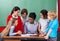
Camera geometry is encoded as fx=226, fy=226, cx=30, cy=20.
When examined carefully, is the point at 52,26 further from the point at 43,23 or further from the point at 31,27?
the point at 31,27

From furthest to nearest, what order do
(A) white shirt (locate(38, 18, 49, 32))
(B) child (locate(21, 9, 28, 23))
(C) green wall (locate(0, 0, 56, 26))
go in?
1. (C) green wall (locate(0, 0, 56, 26))
2. (B) child (locate(21, 9, 28, 23))
3. (A) white shirt (locate(38, 18, 49, 32))

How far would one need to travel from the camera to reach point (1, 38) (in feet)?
16.1

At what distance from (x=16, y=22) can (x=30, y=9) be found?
1040mm

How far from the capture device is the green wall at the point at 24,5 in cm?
612

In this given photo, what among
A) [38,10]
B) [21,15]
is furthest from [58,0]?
[21,15]

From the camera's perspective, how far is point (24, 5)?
6141mm

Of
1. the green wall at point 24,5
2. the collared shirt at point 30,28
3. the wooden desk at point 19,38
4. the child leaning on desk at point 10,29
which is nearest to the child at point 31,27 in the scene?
the collared shirt at point 30,28

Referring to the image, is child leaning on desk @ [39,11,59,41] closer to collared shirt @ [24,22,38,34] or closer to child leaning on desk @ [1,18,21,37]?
collared shirt @ [24,22,38,34]

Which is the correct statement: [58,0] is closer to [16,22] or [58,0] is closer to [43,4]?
[43,4]

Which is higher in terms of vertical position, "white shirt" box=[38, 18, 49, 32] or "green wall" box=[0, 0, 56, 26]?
"green wall" box=[0, 0, 56, 26]

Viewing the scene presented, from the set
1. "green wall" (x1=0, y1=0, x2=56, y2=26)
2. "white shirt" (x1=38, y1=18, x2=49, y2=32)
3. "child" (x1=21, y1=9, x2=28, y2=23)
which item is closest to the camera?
"white shirt" (x1=38, y1=18, x2=49, y2=32)

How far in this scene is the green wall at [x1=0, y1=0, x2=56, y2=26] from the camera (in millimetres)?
6117

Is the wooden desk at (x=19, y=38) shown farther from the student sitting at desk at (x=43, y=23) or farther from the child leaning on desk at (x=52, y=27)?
the student sitting at desk at (x=43, y=23)

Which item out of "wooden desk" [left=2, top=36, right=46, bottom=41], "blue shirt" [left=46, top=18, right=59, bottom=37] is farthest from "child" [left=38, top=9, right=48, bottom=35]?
"wooden desk" [left=2, top=36, right=46, bottom=41]
